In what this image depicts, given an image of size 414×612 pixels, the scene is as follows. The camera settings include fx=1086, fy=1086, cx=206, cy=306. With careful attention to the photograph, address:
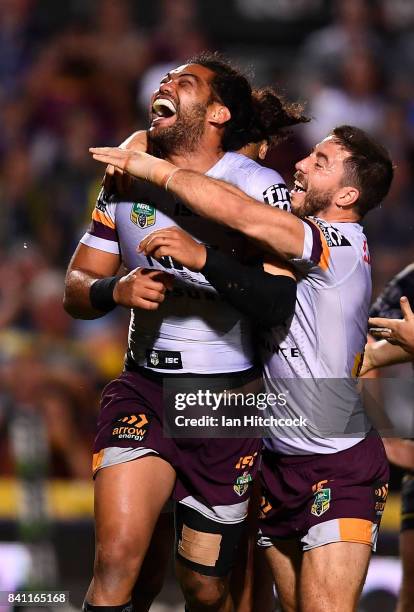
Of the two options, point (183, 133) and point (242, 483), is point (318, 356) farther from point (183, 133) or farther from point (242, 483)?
point (183, 133)

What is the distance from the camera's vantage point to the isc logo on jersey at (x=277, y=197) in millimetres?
3996

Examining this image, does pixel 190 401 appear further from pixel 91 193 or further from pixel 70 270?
pixel 91 193

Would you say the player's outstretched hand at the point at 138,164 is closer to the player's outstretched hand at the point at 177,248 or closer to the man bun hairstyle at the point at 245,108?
the player's outstretched hand at the point at 177,248

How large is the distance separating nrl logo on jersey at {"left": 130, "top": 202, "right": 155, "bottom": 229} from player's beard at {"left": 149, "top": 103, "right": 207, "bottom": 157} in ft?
0.84

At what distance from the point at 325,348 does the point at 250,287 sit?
0.44 meters

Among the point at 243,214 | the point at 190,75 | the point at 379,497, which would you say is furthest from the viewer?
the point at 190,75

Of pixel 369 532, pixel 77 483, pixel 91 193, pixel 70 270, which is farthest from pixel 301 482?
pixel 91 193

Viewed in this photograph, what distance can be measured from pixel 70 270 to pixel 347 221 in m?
1.09

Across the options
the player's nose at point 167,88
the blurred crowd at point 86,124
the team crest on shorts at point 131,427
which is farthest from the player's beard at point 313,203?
the blurred crowd at point 86,124

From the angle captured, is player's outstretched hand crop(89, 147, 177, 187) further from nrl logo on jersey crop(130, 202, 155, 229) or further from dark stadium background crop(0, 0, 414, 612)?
dark stadium background crop(0, 0, 414, 612)

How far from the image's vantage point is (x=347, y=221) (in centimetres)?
407

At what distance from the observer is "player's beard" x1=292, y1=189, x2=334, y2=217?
406 cm

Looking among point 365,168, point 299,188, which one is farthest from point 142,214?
point 365,168

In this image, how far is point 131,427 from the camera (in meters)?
3.99
